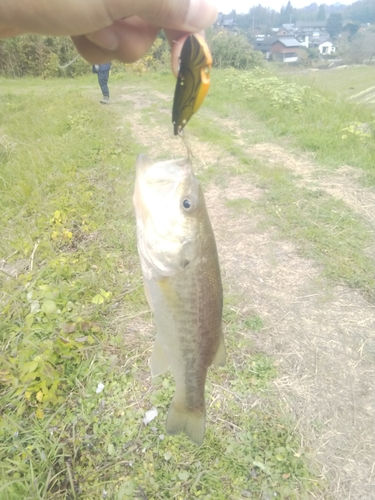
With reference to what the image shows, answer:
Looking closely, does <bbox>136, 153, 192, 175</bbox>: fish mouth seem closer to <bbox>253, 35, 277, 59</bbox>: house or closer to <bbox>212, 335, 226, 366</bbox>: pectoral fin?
<bbox>212, 335, 226, 366</bbox>: pectoral fin

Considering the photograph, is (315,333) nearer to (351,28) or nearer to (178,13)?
(178,13)

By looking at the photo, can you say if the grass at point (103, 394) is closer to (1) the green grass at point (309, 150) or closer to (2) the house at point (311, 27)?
(1) the green grass at point (309, 150)

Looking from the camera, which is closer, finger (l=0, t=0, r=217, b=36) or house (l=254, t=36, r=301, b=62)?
finger (l=0, t=0, r=217, b=36)

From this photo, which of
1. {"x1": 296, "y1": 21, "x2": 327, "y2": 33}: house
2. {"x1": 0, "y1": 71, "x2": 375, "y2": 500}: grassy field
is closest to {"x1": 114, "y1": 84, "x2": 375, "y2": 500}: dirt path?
{"x1": 0, "y1": 71, "x2": 375, "y2": 500}: grassy field

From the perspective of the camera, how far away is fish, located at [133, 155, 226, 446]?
142 cm

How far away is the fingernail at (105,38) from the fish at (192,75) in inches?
20.8

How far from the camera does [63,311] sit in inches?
129

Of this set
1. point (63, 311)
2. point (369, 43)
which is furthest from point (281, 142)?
point (369, 43)

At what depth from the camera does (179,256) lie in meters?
1.43

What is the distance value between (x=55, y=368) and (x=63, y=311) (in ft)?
1.83

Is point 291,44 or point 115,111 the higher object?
point 291,44

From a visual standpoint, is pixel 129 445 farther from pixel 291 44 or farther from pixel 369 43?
pixel 369 43

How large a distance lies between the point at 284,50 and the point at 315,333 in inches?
949

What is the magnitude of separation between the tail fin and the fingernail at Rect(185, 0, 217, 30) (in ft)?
5.28
